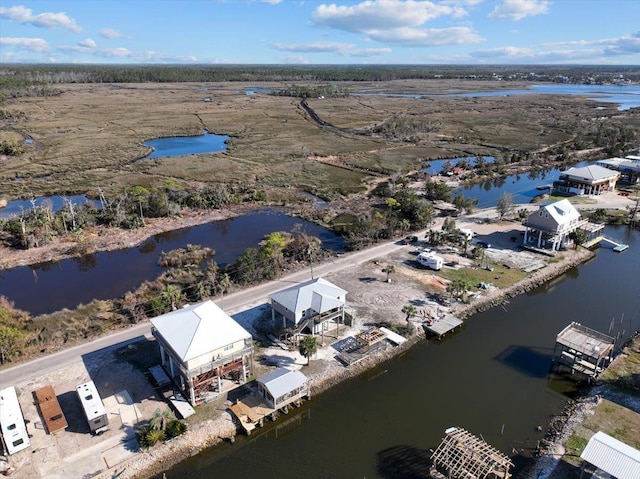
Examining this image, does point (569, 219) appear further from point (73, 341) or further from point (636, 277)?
point (73, 341)

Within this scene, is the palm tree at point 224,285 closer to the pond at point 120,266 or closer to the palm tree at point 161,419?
the pond at point 120,266

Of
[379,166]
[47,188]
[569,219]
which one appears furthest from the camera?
[379,166]

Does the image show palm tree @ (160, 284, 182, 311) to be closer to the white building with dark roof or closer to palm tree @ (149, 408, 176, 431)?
palm tree @ (149, 408, 176, 431)

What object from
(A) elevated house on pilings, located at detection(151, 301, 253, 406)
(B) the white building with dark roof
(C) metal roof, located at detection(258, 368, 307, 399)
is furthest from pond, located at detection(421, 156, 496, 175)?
(A) elevated house on pilings, located at detection(151, 301, 253, 406)

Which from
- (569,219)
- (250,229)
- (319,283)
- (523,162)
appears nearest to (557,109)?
(523,162)

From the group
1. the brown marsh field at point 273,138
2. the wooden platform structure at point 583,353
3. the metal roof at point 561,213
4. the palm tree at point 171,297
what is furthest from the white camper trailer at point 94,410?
the metal roof at point 561,213

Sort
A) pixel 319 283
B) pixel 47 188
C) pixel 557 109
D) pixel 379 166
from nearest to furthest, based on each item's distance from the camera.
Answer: pixel 319 283, pixel 47 188, pixel 379 166, pixel 557 109

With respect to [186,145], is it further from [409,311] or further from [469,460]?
[469,460]
